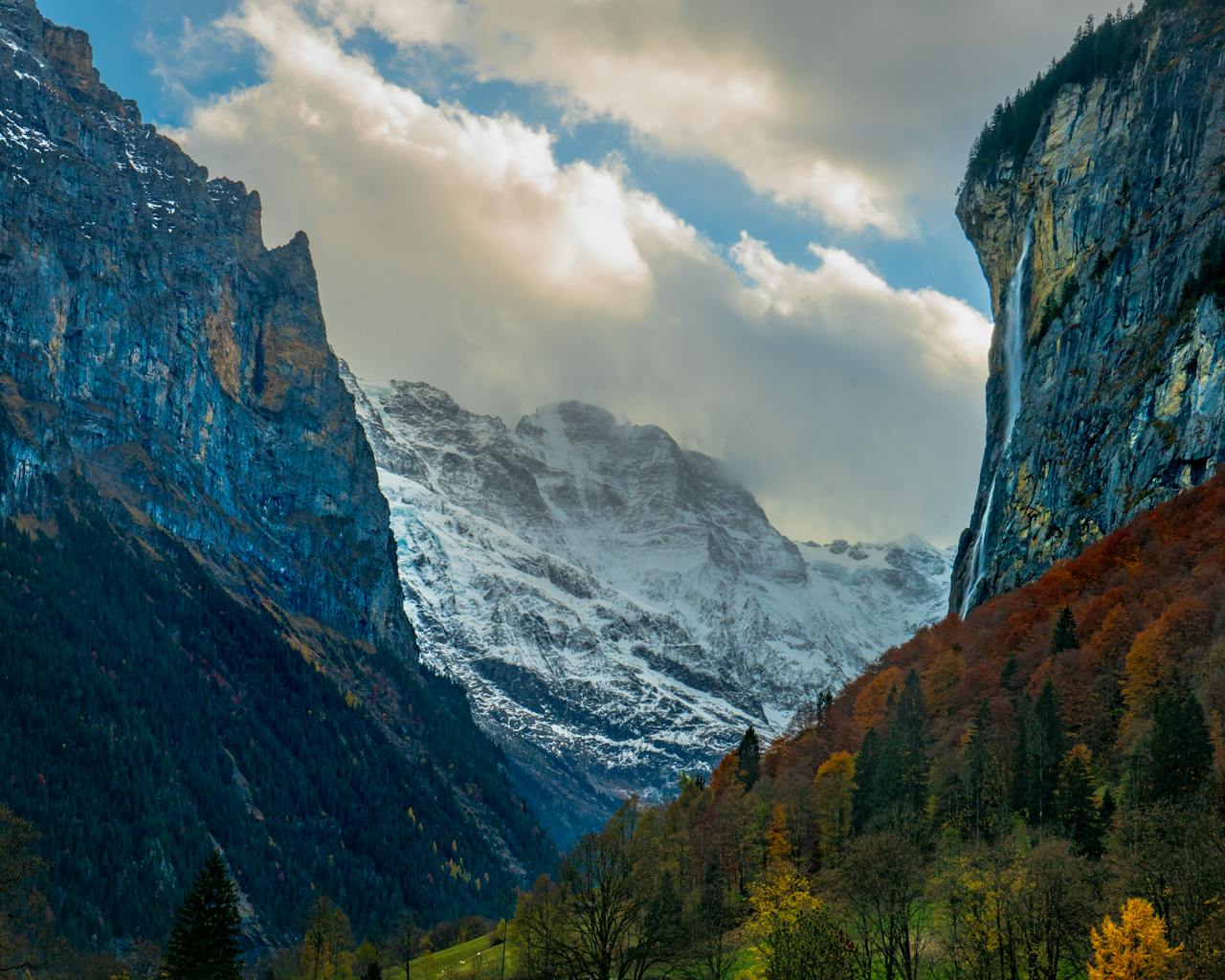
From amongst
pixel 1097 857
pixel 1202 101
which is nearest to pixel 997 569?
pixel 1202 101

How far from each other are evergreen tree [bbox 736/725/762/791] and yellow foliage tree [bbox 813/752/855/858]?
88.2 feet

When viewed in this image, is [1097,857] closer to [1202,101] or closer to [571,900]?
[571,900]

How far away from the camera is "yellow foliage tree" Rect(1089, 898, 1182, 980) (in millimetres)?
56031

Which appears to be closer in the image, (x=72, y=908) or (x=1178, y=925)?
(x=1178, y=925)

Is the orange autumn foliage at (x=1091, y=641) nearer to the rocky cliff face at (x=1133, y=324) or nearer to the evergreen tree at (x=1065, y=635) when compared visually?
the evergreen tree at (x=1065, y=635)

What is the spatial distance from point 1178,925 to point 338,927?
103205 millimetres

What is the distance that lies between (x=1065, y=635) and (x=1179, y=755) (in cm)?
5013

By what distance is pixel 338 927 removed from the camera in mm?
143375

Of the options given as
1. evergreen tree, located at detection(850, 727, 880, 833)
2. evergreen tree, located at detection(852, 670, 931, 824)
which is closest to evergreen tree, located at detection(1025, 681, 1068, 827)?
evergreen tree, located at detection(852, 670, 931, 824)

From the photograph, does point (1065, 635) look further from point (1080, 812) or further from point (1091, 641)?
point (1080, 812)

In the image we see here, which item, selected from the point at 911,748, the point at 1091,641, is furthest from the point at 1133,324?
the point at 911,748

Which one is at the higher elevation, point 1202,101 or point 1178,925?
point 1202,101

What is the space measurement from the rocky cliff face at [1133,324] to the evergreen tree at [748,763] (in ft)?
149

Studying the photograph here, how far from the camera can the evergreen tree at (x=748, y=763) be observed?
497 ft
